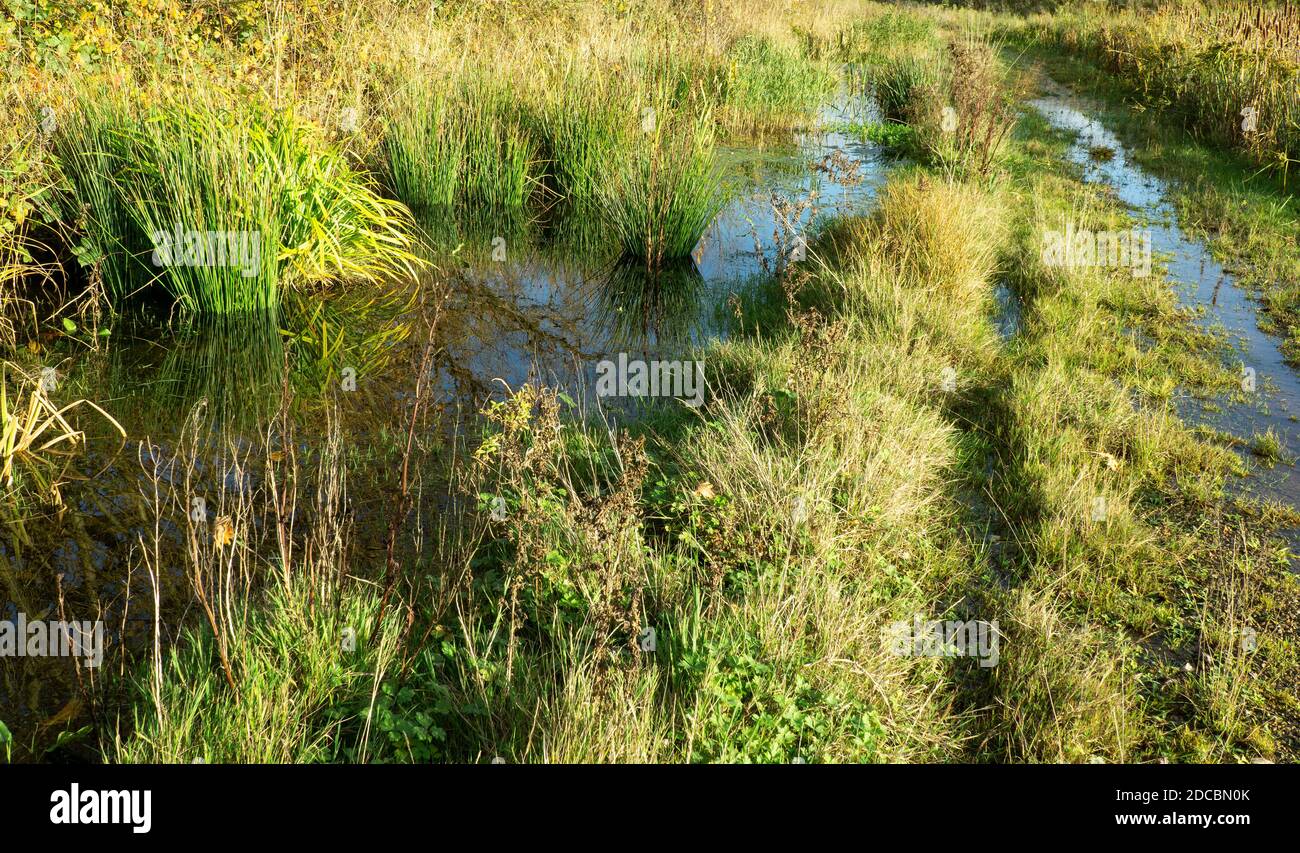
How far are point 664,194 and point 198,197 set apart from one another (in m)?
→ 3.26

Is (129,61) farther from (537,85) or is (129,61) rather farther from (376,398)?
(376,398)

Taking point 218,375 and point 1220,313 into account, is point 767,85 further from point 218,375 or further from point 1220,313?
Result: point 218,375

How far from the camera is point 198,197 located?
5355 millimetres

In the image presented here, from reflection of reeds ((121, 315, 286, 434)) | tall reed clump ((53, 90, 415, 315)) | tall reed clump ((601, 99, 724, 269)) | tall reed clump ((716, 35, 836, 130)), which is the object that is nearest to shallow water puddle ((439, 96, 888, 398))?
tall reed clump ((601, 99, 724, 269))

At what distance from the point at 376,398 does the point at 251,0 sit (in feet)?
15.9

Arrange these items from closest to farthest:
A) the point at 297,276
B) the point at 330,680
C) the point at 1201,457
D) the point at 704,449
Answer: the point at 330,680 < the point at 704,449 < the point at 1201,457 < the point at 297,276

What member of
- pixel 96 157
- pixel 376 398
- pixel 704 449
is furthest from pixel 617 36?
pixel 704 449

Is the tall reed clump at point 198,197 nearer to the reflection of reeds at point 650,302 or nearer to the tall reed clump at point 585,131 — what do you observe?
the reflection of reeds at point 650,302

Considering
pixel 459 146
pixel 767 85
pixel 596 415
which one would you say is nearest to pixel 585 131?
pixel 459 146

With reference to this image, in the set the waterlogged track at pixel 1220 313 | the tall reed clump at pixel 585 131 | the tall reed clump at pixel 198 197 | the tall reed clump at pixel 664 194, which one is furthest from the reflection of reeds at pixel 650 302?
the waterlogged track at pixel 1220 313

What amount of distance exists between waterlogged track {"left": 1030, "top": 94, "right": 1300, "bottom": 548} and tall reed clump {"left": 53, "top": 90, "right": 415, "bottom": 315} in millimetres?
5557

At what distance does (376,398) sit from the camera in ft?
16.3

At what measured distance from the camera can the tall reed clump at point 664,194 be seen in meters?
6.89

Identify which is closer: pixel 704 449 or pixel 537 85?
pixel 704 449
